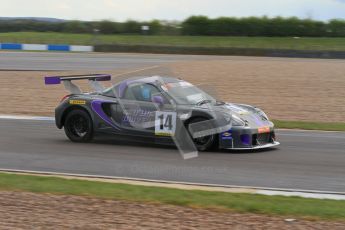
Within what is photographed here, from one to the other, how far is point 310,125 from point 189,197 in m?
8.30

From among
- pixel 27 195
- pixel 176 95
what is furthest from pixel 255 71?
pixel 27 195

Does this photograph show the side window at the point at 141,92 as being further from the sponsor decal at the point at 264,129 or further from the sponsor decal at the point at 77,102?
the sponsor decal at the point at 264,129

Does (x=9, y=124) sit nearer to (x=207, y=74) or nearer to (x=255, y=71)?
(x=207, y=74)

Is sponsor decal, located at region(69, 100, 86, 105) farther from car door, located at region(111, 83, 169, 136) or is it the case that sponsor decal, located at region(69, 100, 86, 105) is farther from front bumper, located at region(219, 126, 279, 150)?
front bumper, located at region(219, 126, 279, 150)

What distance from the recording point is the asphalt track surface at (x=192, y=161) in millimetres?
8469

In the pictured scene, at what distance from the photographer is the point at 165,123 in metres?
10.7

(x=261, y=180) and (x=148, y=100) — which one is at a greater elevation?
(x=148, y=100)

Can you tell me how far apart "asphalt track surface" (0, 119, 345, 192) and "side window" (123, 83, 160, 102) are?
3.10 ft

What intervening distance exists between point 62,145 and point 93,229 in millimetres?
6309

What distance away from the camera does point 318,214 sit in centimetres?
606

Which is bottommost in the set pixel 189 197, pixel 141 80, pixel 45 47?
pixel 189 197

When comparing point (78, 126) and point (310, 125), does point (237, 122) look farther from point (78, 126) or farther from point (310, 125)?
point (310, 125)

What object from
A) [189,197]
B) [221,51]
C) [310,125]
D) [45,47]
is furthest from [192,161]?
[45,47]

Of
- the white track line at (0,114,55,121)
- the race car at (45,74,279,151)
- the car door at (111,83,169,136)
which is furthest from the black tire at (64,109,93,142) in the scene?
the white track line at (0,114,55,121)
